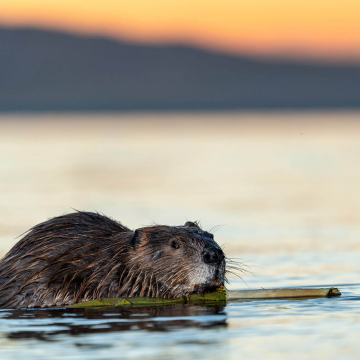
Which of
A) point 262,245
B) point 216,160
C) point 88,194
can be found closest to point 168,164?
point 216,160

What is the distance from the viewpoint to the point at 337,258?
40.6 ft

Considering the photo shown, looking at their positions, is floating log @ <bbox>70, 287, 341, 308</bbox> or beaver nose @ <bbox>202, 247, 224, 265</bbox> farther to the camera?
floating log @ <bbox>70, 287, 341, 308</bbox>

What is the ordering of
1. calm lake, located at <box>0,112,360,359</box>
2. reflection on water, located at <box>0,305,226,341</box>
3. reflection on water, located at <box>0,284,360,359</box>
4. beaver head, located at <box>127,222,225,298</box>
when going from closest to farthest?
reflection on water, located at <box>0,284,360,359</box>
calm lake, located at <box>0,112,360,359</box>
reflection on water, located at <box>0,305,226,341</box>
beaver head, located at <box>127,222,225,298</box>

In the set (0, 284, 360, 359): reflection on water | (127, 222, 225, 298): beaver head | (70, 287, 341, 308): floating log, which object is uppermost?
(127, 222, 225, 298): beaver head

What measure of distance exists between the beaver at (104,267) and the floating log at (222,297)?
0.28 feet

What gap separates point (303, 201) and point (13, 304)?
11.2 metres

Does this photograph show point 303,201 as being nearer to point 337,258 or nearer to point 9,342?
point 337,258

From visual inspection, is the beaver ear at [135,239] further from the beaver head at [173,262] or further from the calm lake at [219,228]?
the calm lake at [219,228]

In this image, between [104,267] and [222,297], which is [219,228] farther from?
[104,267]

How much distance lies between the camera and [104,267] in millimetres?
8898

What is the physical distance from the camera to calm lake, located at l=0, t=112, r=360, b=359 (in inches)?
291

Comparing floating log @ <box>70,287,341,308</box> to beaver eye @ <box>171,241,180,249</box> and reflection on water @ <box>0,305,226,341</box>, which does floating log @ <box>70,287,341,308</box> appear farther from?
beaver eye @ <box>171,241,180,249</box>

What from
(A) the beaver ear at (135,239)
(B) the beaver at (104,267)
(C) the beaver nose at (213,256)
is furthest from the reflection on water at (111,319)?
(A) the beaver ear at (135,239)

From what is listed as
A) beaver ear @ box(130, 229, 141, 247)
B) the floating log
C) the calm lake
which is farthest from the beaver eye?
the calm lake
